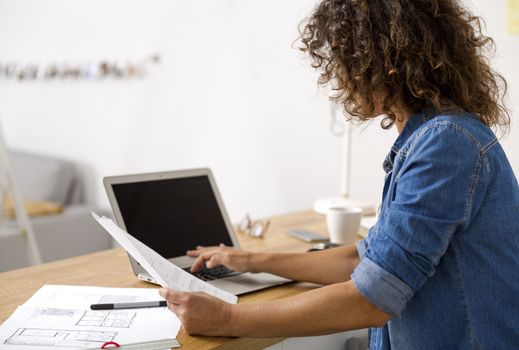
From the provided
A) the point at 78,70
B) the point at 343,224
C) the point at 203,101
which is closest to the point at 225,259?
the point at 343,224

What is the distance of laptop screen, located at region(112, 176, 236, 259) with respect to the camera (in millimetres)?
1408

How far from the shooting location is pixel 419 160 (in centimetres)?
94

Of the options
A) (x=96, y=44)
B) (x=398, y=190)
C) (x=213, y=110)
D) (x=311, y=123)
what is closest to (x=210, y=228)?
(x=398, y=190)

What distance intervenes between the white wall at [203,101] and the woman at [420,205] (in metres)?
0.97

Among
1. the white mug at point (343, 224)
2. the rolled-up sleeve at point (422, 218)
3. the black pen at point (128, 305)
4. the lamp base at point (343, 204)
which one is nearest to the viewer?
the rolled-up sleeve at point (422, 218)

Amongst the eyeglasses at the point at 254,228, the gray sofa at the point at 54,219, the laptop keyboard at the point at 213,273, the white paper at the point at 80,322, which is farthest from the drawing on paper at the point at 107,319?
the gray sofa at the point at 54,219

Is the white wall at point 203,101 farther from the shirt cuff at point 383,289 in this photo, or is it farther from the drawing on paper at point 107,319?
the drawing on paper at point 107,319

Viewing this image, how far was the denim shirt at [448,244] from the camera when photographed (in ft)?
3.02

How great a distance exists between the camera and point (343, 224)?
1.63 meters

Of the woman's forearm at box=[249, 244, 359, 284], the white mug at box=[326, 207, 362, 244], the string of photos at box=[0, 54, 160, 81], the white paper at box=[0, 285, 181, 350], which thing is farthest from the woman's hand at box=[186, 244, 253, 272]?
the string of photos at box=[0, 54, 160, 81]

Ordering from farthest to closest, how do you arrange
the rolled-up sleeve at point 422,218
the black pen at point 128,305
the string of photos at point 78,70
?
the string of photos at point 78,70 < the black pen at point 128,305 < the rolled-up sleeve at point 422,218

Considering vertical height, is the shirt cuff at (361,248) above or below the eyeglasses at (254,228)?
above

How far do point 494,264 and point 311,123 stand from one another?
1.54m

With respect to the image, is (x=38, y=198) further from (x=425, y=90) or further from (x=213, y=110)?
(x=425, y=90)
